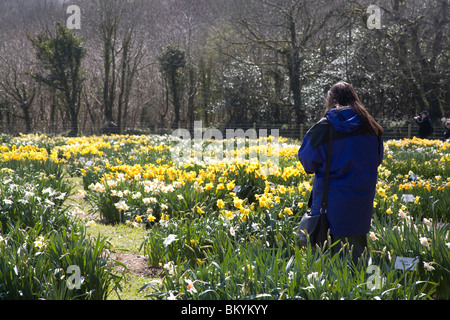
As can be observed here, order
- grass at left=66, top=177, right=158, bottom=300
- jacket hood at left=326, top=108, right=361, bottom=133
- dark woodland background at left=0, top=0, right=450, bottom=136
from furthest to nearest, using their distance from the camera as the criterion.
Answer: dark woodland background at left=0, top=0, right=450, bottom=136
grass at left=66, top=177, right=158, bottom=300
jacket hood at left=326, top=108, right=361, bottom=133

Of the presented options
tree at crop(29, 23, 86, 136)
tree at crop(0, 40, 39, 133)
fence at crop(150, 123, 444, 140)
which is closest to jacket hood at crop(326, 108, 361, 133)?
fence at crop(150, 123, 444, 140)

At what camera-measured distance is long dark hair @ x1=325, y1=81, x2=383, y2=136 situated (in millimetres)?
2787

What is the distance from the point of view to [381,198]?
4.34m

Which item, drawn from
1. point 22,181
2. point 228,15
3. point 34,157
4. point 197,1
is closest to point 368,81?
point 228,15

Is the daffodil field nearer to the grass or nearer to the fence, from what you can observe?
the grass

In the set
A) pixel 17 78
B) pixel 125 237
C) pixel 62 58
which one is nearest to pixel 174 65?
pixel 62 58

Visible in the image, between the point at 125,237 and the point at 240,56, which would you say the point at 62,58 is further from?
the point at 125,237

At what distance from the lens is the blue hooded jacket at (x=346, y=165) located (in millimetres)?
2771

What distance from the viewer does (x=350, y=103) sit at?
2871 mm

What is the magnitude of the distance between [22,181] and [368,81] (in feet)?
63.9

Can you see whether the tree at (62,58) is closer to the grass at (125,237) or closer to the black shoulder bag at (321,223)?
the grass at (125,237)
